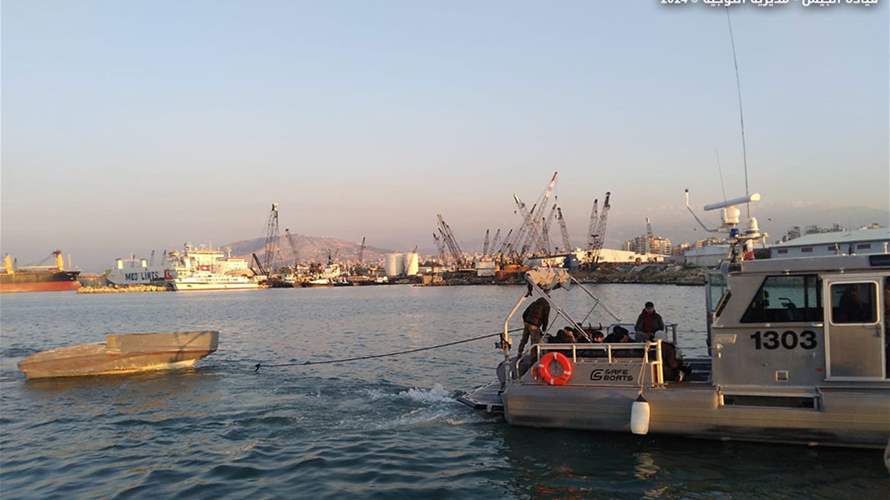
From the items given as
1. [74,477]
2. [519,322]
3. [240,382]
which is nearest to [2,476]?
[74,477]

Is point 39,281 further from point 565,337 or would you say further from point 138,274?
point 565,337

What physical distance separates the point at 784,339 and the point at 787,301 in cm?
56

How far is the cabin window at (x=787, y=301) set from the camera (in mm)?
8930

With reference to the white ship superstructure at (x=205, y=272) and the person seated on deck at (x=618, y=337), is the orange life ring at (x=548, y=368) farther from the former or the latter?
the white ship superstructure at (x=205, y=272)

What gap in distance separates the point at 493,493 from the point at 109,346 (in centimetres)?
1388

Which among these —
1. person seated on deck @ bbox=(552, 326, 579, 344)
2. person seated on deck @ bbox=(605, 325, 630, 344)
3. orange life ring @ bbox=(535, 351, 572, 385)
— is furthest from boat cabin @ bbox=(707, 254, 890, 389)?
person seated on deck @ bbox=(552, 326, 579, 344)

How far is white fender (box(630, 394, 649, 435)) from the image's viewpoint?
9.41 meters

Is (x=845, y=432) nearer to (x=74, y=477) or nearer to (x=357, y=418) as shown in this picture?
(x=357, y=418)

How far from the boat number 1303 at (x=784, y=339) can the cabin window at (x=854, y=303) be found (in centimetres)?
41

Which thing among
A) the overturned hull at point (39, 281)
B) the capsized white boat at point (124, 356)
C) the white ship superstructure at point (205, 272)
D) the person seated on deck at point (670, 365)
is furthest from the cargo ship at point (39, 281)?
the person seated on deck at point (670, 365)

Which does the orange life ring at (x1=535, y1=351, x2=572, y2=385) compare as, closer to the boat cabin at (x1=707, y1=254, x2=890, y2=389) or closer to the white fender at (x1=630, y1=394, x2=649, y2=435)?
the white fender at (x1=630, y1=394, x2=649, y2=435)

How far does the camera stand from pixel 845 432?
8570 mm

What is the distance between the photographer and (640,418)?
30.9 feet

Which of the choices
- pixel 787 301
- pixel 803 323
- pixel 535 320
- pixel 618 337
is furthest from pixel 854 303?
pixel 535 320
